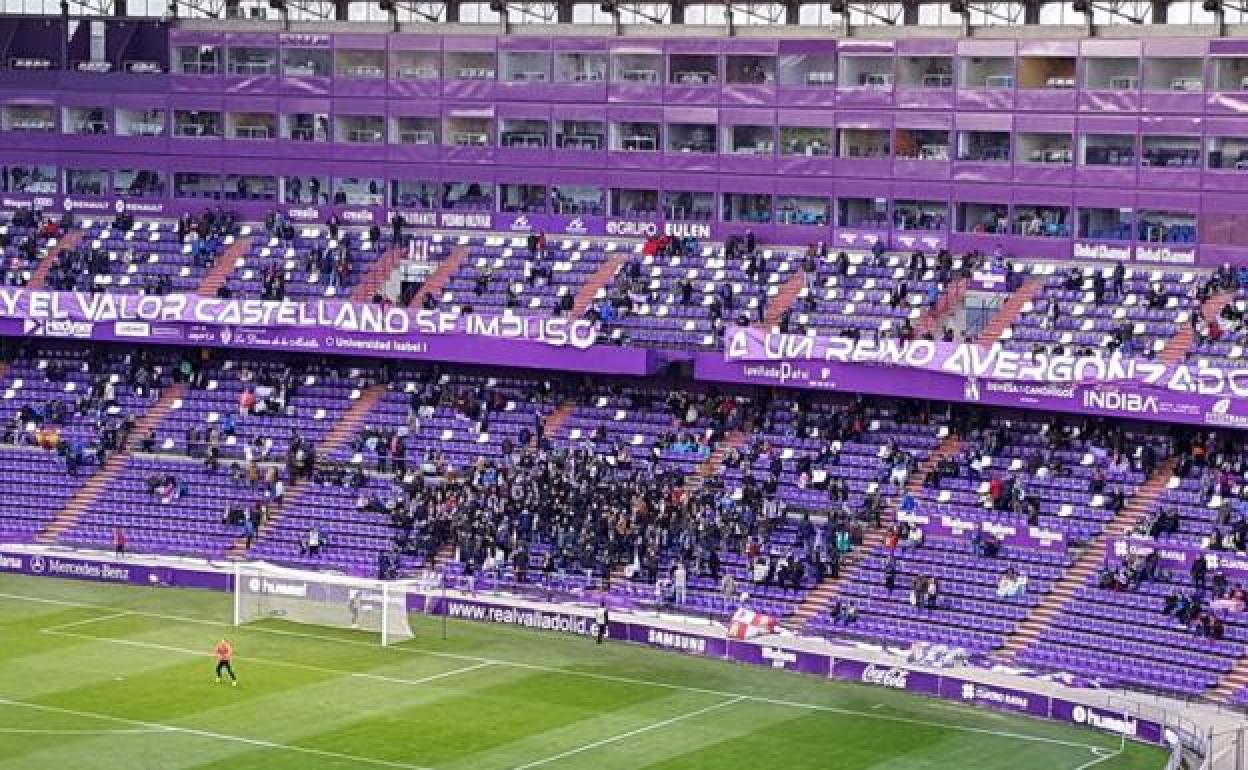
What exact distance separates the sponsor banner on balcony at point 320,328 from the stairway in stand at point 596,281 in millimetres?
1875

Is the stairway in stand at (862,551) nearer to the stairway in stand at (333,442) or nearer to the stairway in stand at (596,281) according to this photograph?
the stairway in stand at (596,281)

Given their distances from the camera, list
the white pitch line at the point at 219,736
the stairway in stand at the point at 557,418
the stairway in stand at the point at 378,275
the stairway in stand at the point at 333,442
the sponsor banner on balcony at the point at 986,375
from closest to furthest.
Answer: the white pitch line at the point at 219,736, the sponsor banner on balcony at the point at 986,375, the stairway in stand at the point at 333,442, the stairway in stand at the point at 557,418, the stairway in stand at the point at 378,275

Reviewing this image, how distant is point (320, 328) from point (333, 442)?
3.69 metres

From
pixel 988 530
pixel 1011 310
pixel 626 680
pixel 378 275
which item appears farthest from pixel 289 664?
pixel 1011 310

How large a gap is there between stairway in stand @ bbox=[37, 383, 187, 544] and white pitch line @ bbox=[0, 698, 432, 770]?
17.5 meters

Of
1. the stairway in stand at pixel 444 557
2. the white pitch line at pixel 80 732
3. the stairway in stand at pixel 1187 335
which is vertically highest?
the stairway in stand at pixel 1187 335

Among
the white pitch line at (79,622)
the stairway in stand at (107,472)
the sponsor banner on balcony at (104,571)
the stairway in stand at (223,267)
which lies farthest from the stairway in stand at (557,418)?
the white pitch line at (79,622)

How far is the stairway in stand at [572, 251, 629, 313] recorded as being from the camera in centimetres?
7725

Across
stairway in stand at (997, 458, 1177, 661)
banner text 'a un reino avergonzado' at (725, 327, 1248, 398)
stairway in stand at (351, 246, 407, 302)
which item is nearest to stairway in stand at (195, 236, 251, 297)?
stairway in stand at (351, 246, 407, 302)

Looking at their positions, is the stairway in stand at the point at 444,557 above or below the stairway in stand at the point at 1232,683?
above

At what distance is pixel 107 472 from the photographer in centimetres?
7738

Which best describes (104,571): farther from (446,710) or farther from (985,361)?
(985,361)

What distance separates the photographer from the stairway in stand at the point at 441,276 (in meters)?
80.1

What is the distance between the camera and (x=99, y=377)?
3214 inches
